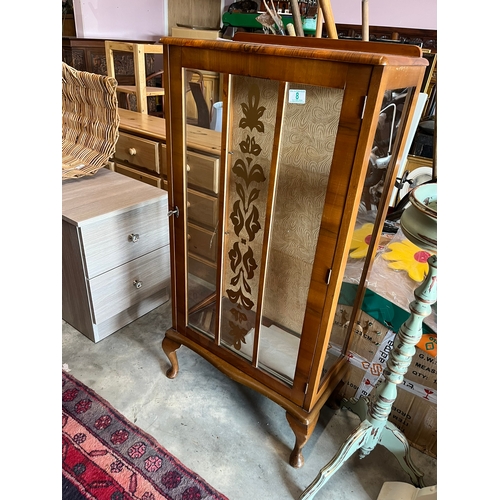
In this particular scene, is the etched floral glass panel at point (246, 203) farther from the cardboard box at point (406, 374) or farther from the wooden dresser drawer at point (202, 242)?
the cardboard box at point (406, 374)

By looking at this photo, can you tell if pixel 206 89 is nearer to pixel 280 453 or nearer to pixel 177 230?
pixel 177 230

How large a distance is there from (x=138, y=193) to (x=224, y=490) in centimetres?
104

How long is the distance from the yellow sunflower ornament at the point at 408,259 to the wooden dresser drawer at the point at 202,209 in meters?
0.58

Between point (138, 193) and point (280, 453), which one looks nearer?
point (280, 453)

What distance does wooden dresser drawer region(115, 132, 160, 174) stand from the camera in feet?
5.70

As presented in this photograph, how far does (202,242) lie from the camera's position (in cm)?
103

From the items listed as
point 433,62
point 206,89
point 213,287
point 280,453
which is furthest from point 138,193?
point 433,62

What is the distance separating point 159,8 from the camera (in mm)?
3271

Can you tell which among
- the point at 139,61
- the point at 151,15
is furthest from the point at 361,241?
the point at 151,15

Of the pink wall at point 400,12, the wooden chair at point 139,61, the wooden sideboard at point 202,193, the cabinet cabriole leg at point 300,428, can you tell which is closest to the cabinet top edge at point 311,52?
the wooden sideboard at point 202,193

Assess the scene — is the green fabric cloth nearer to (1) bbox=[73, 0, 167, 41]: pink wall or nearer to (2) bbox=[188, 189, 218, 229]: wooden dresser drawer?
(2) bbox=[188, 189, 218, 229]: wooden dresser drawer

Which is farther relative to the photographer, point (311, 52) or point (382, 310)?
point (382, 310)

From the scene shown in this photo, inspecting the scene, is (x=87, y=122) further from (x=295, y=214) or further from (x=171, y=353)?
(x=295, y=214)

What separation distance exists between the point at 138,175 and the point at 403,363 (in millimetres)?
1493
